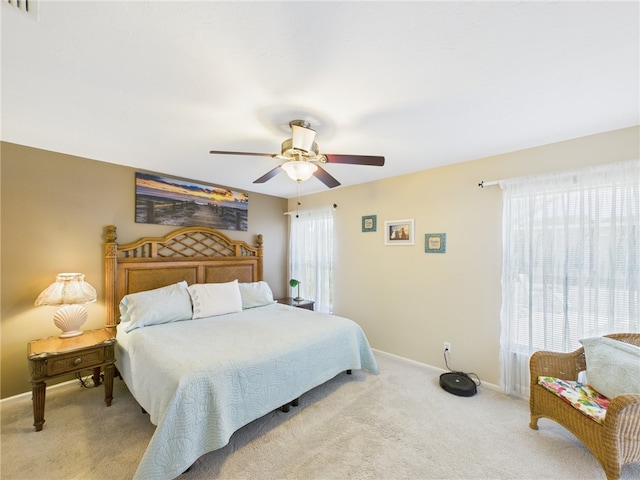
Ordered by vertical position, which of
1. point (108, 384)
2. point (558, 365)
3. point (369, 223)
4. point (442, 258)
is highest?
point (369, 223)

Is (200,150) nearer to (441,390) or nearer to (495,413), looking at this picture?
(441,390)

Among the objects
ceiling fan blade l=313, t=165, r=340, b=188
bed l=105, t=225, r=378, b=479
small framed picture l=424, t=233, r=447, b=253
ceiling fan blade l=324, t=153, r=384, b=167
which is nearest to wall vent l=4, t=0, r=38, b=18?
ceiling fan blade l=324, t=153, r=384, b=167

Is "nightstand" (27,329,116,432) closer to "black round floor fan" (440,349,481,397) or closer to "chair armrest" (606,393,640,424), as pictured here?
"black round floor fan" (440,349,481,397)

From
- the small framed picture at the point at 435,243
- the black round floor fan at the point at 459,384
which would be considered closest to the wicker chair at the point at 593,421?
the black round floor fan at the point at 459,384

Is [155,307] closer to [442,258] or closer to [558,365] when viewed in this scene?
[442,258]

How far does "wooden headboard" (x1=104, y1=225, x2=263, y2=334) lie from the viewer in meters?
2.89

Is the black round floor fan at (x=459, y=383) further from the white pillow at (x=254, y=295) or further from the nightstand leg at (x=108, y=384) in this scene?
the nightstand leg at (x=108, y=384)

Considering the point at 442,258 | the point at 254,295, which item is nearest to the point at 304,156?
the point at 442,258

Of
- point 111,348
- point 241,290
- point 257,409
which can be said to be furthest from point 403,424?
point 111,348

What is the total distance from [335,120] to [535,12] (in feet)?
3.89

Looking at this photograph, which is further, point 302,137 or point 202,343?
point 202,343

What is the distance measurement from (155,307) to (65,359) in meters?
0.74

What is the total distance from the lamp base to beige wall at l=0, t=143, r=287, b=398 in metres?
0.29

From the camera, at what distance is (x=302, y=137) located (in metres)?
1.86
